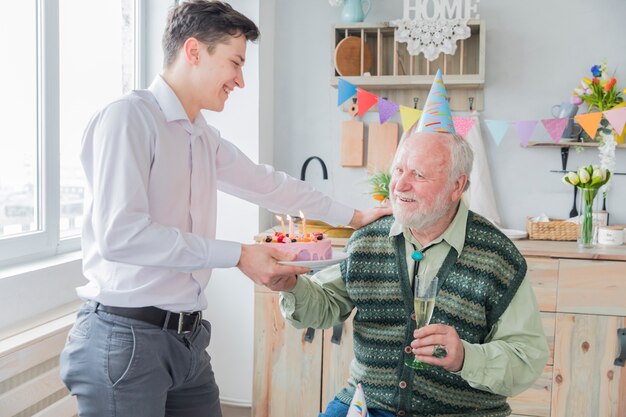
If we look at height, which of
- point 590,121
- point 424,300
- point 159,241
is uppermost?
point 590,121

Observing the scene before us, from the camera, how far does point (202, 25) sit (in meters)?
1.78

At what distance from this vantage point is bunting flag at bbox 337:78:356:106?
3160 millimetres

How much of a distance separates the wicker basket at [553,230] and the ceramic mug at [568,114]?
1.43 ft

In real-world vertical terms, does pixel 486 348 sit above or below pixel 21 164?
below

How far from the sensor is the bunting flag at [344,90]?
10.4 feet

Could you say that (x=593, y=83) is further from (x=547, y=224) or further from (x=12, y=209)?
(x=12, y=209)

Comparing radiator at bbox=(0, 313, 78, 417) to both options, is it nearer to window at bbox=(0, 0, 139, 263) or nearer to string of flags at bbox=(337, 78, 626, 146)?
window at bbox=(0, 0, 139, 263)

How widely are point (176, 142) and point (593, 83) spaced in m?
2.11

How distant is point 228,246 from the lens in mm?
1657

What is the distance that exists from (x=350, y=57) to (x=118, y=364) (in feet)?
6.79

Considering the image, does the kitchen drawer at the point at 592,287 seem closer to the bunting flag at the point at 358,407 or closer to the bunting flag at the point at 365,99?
the bunting flag at the point at 365,99

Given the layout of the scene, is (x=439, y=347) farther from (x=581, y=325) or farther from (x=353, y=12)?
(x=353, y=12)

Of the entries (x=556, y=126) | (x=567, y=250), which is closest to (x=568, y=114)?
(x=556, y=126)

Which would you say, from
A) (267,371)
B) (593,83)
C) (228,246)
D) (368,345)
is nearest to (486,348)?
(368,345)
